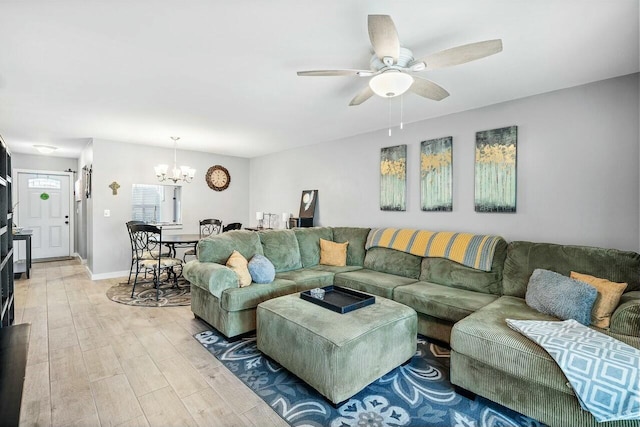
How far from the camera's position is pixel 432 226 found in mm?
3965

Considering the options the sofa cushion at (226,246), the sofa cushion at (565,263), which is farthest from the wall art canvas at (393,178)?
the sofa cushion at (226,246)

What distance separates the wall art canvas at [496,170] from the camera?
325 centimetres

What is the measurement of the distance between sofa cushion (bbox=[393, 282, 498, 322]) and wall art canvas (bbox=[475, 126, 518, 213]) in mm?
1033

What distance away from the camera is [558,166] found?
299 cm

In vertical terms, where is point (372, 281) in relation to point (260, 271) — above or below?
below

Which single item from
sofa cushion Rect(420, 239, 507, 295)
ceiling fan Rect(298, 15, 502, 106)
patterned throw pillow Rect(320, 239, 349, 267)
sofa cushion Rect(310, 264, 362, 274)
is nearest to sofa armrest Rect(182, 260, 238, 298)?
sofa cushion Rect(310, 264, 362, 274)

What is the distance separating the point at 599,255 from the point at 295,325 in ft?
8.26

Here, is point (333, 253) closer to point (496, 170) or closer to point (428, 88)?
point (496, 170)

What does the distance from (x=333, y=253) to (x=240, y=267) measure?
1.50 m

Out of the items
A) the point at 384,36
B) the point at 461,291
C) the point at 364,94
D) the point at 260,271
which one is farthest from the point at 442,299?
the point at 384,36

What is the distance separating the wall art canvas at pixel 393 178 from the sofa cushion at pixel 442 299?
4.65 feet

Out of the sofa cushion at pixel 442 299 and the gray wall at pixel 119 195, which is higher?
the gray wall at pixel 119 195

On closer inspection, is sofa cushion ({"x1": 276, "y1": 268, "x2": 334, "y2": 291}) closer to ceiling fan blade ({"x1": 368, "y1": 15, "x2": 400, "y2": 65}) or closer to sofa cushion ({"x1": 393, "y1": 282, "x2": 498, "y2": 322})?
sofa cushion ({"x1": 393, "y1": 282, "x2": 498, "y2": 322})

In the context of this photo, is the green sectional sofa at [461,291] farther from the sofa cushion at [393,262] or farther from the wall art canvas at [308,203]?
the wall art canvas at [308,203]
